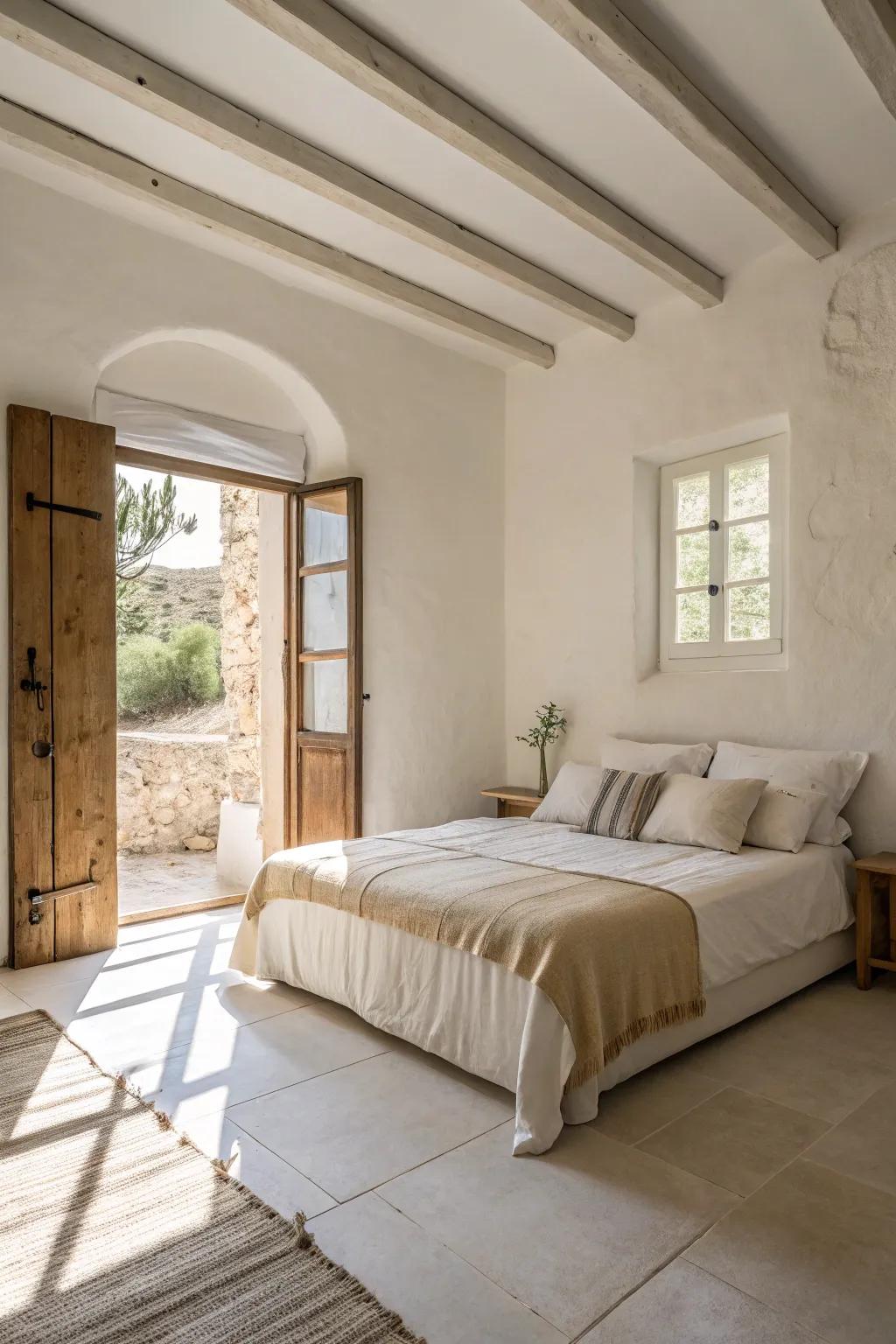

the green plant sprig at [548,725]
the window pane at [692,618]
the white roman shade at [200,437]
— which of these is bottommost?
the green plant sprig at [548,725]

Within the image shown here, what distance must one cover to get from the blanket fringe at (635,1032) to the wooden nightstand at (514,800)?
2036 mm

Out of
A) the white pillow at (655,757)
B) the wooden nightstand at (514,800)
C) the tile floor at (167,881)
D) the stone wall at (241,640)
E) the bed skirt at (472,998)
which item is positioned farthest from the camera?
the stone wall at (241,640)

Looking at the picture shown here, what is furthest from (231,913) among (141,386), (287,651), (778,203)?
(778,203)

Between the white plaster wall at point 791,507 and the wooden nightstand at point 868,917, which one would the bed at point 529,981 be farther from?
the white plaster wall at point 791,507

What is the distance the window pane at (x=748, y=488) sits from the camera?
13.7 feet

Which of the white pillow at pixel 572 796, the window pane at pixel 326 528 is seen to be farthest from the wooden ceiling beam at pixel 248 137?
the white pillow at pixel 572 796

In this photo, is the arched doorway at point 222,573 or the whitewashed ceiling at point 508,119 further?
the arched doorway at point 222,573

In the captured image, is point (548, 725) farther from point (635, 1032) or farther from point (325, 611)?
point (635, 1032)

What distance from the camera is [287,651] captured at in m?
4.71

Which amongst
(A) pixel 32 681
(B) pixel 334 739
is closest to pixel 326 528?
(B) pixel 334 739

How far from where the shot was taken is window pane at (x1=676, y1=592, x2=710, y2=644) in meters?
4.42

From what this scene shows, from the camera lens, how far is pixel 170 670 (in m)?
10.4

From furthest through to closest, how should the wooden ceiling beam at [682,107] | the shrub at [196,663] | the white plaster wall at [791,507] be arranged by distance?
1. the shrub at [196,663]
2. the white plaster wall at [791,507]
3. the wooden ceiling beam at [682,107]

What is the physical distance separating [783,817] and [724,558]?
148 cm
